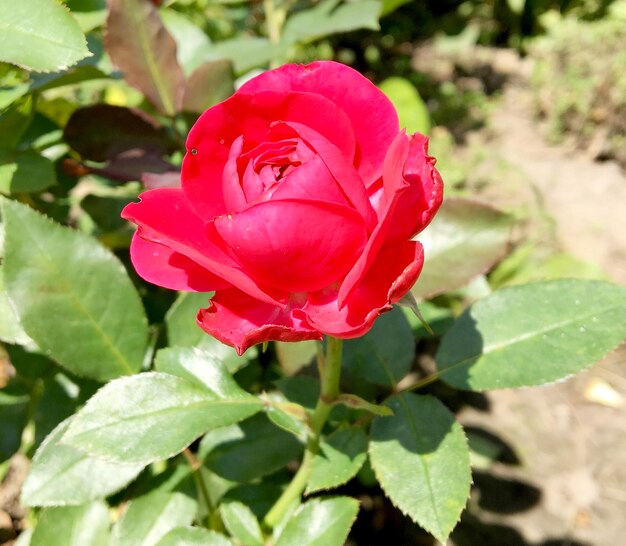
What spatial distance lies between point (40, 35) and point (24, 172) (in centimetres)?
22

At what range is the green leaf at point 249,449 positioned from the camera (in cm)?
79

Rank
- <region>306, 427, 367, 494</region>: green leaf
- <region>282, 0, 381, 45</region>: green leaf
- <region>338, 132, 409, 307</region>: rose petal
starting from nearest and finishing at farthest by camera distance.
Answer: <region>338, 132, 409, 307</region>: rose petal → <region>306, 427, 367, 494</region>: green leaf → <region>282, 0, 381, 45</region>: green leaf

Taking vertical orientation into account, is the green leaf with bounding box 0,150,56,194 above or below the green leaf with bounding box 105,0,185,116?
below

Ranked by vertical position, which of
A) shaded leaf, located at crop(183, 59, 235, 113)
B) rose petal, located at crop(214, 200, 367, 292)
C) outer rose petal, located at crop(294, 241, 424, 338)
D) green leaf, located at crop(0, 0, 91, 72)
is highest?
green leaf, located at crop(0, 0, 91, 72)

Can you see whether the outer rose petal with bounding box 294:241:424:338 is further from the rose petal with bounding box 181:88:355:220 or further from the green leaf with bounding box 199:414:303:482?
the green leaf with bounding box 199:414:303:482

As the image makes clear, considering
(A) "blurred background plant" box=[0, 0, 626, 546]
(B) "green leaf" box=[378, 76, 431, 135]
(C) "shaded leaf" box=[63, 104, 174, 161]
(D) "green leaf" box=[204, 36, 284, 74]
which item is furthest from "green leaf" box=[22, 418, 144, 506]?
(B) "green leaf" box=[378, 76, 431, 135]

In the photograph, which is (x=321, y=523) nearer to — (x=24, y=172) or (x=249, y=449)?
(x=249, y=449)

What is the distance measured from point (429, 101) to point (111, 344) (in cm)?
212

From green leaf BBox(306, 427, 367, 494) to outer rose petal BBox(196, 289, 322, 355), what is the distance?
0.24m

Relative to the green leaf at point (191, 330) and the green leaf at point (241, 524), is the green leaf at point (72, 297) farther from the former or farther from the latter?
the green leaf at point (241, 524)

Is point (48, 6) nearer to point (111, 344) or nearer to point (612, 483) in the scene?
point (111, 344)

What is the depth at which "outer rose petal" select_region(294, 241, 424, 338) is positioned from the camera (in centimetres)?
46

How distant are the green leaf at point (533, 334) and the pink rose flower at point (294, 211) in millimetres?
273

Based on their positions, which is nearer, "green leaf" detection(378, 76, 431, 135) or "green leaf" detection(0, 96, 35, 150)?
"green leaf" detection(0, 96, 35, 150)
